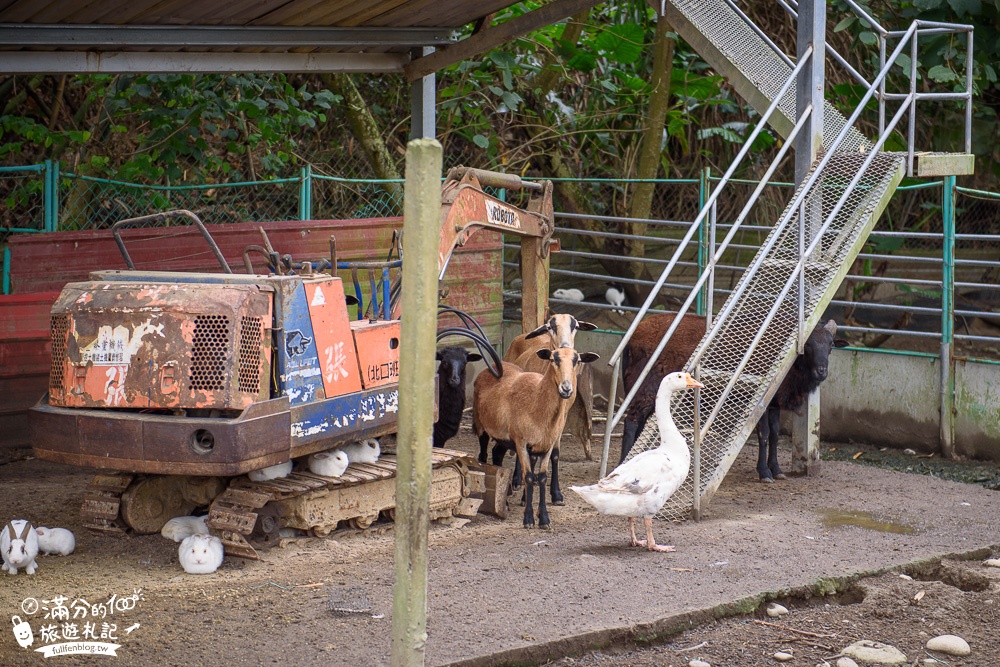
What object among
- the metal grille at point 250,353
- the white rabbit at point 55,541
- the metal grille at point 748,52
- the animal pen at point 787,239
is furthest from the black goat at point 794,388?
the white rabbit at point 55,541

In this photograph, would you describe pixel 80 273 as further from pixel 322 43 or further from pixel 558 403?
pixel 558 403

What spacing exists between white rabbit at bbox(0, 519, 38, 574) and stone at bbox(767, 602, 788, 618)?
4339 millimetres

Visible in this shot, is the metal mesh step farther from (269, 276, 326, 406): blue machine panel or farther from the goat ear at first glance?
(269, 276, 326, 406): blue machine panel

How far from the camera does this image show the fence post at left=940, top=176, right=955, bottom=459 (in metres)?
10.0

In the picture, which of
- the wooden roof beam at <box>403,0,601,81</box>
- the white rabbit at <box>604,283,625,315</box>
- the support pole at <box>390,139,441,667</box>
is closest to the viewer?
the support pole at <box>390,139,441,667</box>

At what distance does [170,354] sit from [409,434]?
2.93 m

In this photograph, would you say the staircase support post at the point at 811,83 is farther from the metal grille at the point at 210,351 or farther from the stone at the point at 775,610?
the metal grille at the point at 210,351

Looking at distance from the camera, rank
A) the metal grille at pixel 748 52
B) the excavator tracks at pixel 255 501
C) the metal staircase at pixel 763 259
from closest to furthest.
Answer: the excavator tracks at pixel 255 501 < the metal staircase at pixel 763 259 < the metal grille at pixel 748 52

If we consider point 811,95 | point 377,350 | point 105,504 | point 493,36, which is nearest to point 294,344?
point 377,350

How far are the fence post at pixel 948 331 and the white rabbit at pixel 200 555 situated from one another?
6901 mm

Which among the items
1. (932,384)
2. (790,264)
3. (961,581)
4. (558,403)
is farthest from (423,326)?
(932,384)

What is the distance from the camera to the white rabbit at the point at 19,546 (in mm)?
6352

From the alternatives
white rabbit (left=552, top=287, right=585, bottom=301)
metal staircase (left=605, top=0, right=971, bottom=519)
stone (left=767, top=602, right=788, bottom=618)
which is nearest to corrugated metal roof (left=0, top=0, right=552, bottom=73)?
metal staircase (left=605, top=0, right=971, bottom=519)

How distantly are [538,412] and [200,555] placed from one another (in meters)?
2.56
